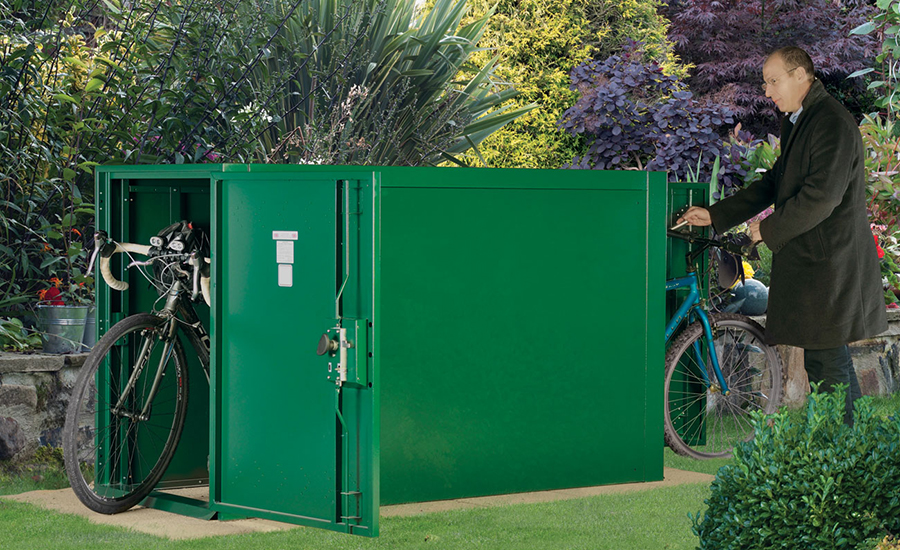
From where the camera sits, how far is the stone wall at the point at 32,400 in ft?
16.2

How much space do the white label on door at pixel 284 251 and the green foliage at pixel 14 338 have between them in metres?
1.70

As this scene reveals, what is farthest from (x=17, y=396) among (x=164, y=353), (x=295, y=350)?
(x=295, y=350)

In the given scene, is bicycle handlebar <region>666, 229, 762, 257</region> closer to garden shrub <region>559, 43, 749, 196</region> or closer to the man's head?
the man's head

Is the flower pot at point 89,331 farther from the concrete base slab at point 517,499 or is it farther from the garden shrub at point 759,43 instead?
the garden shrub at point 759,43

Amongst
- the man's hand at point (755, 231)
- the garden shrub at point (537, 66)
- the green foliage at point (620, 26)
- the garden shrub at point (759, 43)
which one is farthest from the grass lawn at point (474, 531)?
the garden shrub at point (759, 43)

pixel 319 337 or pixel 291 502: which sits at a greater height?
pixel 319 337

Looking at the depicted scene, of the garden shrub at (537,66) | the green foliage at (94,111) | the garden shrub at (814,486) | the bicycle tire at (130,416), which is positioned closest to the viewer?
the garden shrub at (814,486)

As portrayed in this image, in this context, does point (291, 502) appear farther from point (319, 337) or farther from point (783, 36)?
point (783, 36)

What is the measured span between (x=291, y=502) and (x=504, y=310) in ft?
3.80

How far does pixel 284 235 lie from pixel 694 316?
240 cm

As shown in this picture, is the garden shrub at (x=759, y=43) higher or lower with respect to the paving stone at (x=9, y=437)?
higher

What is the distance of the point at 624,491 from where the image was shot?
4789mm

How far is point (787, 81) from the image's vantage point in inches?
194

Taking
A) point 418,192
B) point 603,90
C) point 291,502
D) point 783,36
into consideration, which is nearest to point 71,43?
point 418,192
